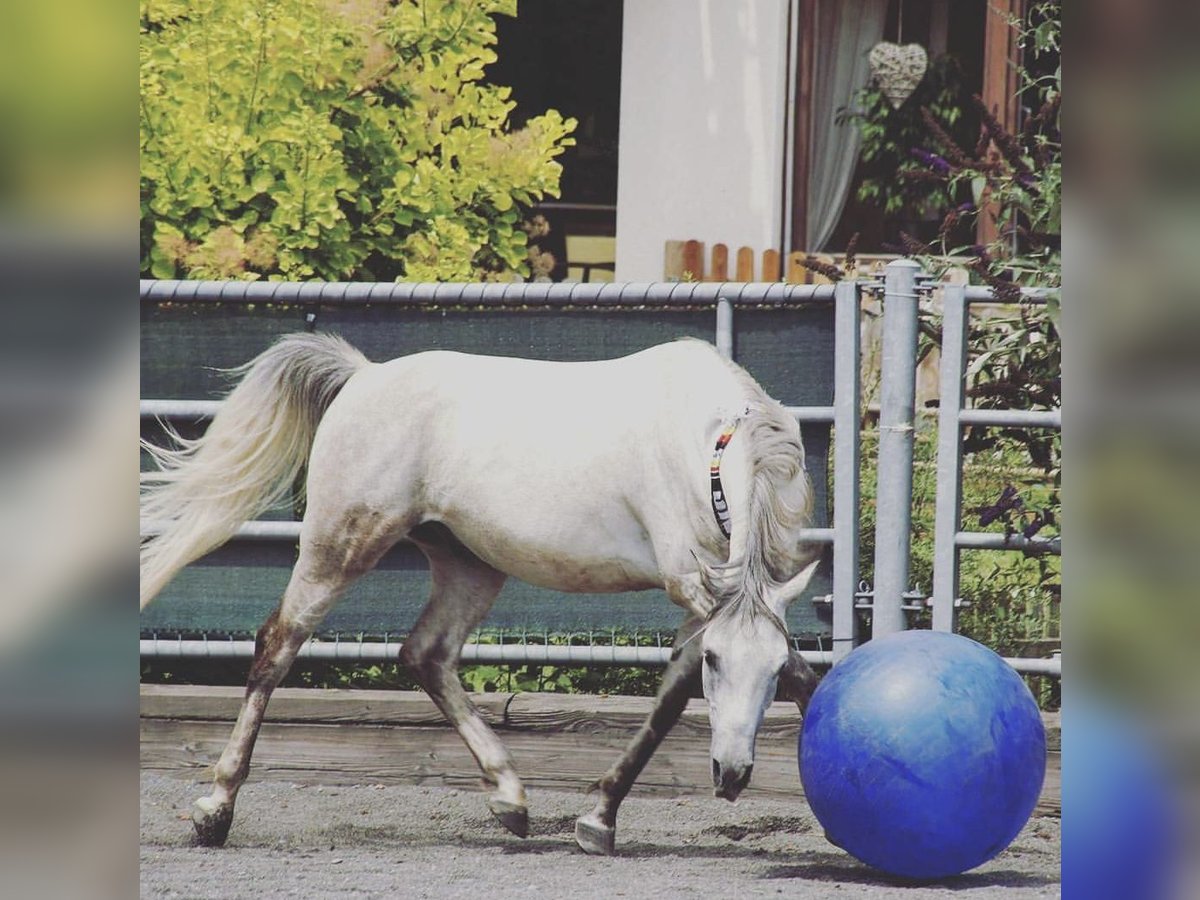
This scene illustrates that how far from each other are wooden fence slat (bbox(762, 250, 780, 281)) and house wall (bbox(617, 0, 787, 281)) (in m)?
0.34

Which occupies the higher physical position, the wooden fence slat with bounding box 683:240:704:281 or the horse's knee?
the wooden fence slat with bounding box 683:240:704:281


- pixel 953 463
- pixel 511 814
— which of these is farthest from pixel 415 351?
pixel 953 463

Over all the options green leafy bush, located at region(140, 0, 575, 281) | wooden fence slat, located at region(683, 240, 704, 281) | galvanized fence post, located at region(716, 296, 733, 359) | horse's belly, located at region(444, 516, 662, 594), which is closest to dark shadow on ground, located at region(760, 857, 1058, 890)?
horse's belly, located at region(444, 516, 662, 594)

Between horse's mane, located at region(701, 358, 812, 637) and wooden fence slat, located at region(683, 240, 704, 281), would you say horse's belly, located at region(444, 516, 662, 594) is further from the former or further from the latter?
wooden fence slat, located at region(683, 240, 704, 281)

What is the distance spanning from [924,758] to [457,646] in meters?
1.63

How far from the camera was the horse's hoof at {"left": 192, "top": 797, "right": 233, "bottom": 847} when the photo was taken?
15.2 ft

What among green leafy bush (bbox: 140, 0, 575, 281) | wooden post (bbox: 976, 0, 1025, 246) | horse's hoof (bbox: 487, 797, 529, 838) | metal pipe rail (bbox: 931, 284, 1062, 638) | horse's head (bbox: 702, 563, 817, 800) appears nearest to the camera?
horse's head (bbox: 702, 563, 817, 800)

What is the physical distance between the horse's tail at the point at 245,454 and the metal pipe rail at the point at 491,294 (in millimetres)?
479

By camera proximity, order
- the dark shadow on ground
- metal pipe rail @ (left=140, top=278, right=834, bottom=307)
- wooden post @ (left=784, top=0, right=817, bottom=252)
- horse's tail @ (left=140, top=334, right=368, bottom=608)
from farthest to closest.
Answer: wooden post @ (left=784, top=0, right=817, bottom=252), metal pipe rail @ (left=140, top=278, right=834, bottom=307), horse's tail @ (left=140, top=334, right=368, bottom=608), the dark shadow on ground

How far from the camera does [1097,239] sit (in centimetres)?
109

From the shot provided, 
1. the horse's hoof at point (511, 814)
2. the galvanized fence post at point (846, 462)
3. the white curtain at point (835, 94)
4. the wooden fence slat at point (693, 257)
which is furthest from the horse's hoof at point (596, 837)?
the white curtain at point (835, 94)

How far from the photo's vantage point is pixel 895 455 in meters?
5.09

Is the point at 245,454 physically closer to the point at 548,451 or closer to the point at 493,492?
the point at 493,492

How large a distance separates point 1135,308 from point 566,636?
4.43 metres
